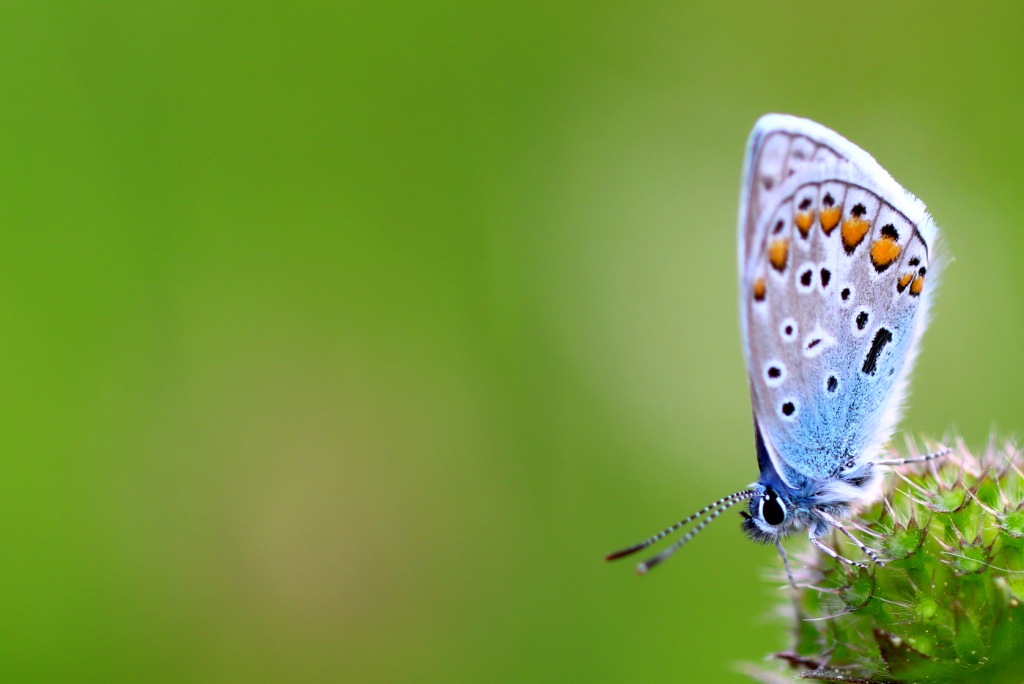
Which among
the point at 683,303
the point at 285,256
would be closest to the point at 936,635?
the point at 683,303

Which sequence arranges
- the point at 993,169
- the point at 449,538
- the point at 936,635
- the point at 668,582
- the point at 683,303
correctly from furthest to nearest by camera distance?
the point at 683,303, the point at 993,169, the point at 449,538, the point at 668,582, the point at 936,635

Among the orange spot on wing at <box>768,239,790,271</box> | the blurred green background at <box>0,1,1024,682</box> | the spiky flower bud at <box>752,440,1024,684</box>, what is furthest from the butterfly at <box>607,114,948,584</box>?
the blurred green background at <box>0,1,1024,682</box>

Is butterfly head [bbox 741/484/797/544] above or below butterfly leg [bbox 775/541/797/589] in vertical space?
above

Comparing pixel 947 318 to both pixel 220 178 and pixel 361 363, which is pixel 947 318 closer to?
pixel 361 363

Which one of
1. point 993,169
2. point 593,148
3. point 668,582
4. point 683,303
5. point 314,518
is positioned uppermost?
point 593,148

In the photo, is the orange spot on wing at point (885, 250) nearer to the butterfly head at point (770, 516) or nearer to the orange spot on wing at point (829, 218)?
the orange spot on wing at point (829, 218)

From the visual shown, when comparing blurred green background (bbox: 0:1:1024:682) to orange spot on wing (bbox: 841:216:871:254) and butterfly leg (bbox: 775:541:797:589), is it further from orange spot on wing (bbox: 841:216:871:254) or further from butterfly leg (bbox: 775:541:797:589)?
orange spot on wing (bbox: 841:216:871:254)

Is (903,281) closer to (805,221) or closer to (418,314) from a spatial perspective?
(805,221)
